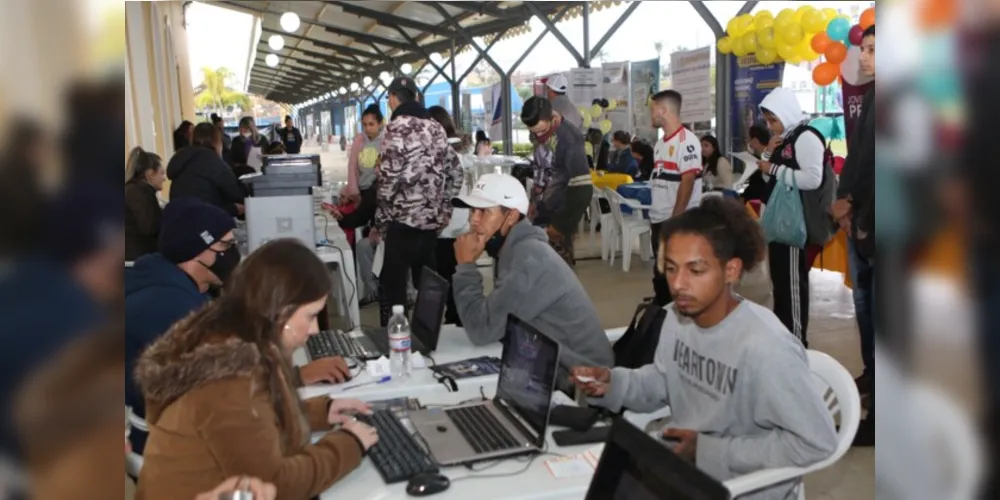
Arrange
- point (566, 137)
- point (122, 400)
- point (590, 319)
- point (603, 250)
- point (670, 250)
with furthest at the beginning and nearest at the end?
1. point (603, 250)
2. point (566, 137)
3. point (590, 319)
4. point (670, 250)
5. point (122, 400)

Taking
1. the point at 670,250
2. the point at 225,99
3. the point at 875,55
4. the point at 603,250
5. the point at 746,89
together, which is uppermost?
the point at 225,99

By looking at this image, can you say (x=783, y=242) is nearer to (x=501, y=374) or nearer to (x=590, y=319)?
(x=590, y=319)

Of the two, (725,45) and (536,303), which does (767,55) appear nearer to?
(725,45)

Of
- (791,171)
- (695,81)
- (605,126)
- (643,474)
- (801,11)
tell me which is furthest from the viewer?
(605,126)

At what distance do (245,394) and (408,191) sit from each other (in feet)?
8.74

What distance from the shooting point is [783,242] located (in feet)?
12.3

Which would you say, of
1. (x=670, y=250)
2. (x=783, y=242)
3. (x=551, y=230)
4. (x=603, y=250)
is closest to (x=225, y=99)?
(x=603, y=250)

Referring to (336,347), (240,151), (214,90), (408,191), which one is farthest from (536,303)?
(214,90)

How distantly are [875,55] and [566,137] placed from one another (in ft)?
14.0

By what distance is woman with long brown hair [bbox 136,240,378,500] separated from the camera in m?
1.32

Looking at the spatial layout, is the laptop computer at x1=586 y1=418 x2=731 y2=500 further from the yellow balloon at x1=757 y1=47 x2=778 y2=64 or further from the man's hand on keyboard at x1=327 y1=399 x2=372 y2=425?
the yellow balloon at x1=757 y1=47 x2=778 y2=64

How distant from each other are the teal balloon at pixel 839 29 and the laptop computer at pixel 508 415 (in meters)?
3.92

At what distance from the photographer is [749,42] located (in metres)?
6.34

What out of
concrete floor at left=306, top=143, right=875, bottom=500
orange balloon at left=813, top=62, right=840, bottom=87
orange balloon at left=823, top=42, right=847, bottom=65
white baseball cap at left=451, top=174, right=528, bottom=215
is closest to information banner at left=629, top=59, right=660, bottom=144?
concrete floor at left=306, top=143, right=875, bottom=500
